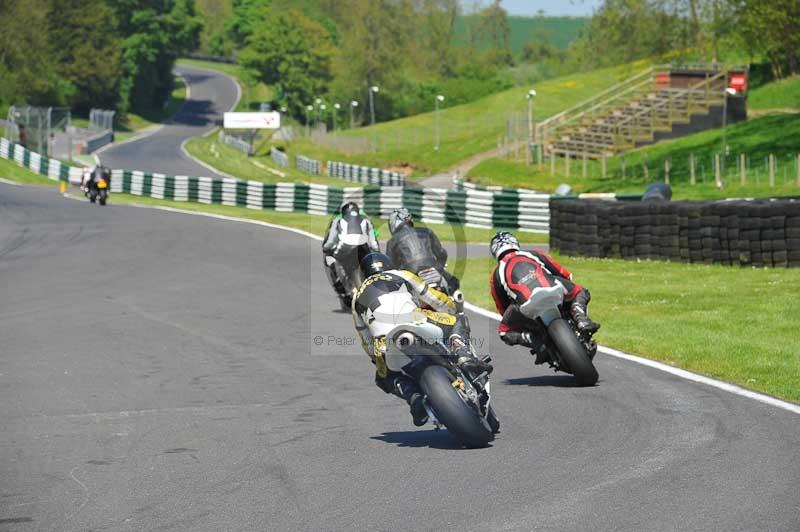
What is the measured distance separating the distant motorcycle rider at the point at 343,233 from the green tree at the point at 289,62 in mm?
119131

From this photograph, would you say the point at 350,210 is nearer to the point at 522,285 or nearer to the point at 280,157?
the point at 522,285

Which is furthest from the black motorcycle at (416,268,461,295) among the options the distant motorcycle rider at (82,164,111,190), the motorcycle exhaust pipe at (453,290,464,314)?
the distant motorcycle rider at (82,164,111,190)

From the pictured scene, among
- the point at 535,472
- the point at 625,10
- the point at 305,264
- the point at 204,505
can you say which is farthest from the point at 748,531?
the point at 625,10

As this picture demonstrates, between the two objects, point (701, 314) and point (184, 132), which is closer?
point (701, 314)

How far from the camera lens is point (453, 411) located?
8680 millimetres

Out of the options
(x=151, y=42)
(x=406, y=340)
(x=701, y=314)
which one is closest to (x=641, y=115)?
(x=701, y=314)

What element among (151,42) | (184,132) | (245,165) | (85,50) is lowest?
(245,165)

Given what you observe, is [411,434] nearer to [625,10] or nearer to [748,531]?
[748,531]

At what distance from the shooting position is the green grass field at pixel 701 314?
12766mm

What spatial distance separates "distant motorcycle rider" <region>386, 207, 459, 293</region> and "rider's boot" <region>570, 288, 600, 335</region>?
1.11 m

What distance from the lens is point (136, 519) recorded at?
278 inches

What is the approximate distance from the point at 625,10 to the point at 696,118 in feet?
24.5

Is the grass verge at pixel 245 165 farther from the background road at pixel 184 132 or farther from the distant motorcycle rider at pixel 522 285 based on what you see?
the distant motorcycle rider at pixel 522 285

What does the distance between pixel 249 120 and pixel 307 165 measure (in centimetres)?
2450
